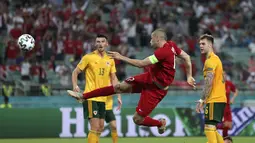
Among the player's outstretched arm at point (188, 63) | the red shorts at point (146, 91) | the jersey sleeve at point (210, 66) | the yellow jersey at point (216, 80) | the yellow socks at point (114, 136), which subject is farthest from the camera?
the yellow socks at point (114, 136)

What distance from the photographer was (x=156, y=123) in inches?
564

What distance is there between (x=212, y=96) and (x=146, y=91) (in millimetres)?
Answer: 1337

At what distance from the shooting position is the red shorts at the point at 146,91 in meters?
13.7

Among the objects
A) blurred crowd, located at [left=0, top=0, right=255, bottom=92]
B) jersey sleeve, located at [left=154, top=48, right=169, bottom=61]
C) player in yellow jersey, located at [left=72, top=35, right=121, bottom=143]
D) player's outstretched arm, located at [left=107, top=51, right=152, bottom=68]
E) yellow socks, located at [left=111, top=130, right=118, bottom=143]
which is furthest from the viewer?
blurred crowd, located at [left=0, top=0, right=255, bottom=92]

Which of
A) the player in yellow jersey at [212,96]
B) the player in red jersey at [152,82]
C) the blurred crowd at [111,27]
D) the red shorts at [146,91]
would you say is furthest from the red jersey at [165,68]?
the blurred crowd at [111,27]

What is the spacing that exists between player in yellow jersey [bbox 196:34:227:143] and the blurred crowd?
10981mm

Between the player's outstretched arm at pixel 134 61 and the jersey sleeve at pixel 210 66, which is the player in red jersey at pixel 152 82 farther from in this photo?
the jersey sleeve at pixel 210 66

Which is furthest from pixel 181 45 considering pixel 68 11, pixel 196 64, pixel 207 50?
pixel 207 50

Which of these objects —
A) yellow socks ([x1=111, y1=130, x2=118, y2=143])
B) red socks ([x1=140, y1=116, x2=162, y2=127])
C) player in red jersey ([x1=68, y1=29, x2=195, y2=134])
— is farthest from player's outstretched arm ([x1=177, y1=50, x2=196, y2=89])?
yellow socks ([x1=111, y1=130, x2=118, y2=143])

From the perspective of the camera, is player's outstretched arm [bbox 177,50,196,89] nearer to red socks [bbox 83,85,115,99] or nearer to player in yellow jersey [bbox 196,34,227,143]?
player in yellow jersey [bbox 196,34,227,143]

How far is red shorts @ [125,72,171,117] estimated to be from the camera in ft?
45.1

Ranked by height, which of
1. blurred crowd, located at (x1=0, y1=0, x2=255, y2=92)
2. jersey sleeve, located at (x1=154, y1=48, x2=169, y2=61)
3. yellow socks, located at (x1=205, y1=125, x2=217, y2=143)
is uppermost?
blurred crowd, located at (x1=0, y1=0, x2=255, y2=92)

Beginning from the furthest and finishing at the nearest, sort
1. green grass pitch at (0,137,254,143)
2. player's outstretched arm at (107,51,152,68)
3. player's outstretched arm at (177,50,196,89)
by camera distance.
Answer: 1. green grass pitch at (0,137,254,143)
2. player's outstretched arm at (177,50,196,89)
3. player's outstretched arm at (107,51,152,68)

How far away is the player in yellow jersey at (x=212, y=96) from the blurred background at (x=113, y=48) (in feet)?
27.6
